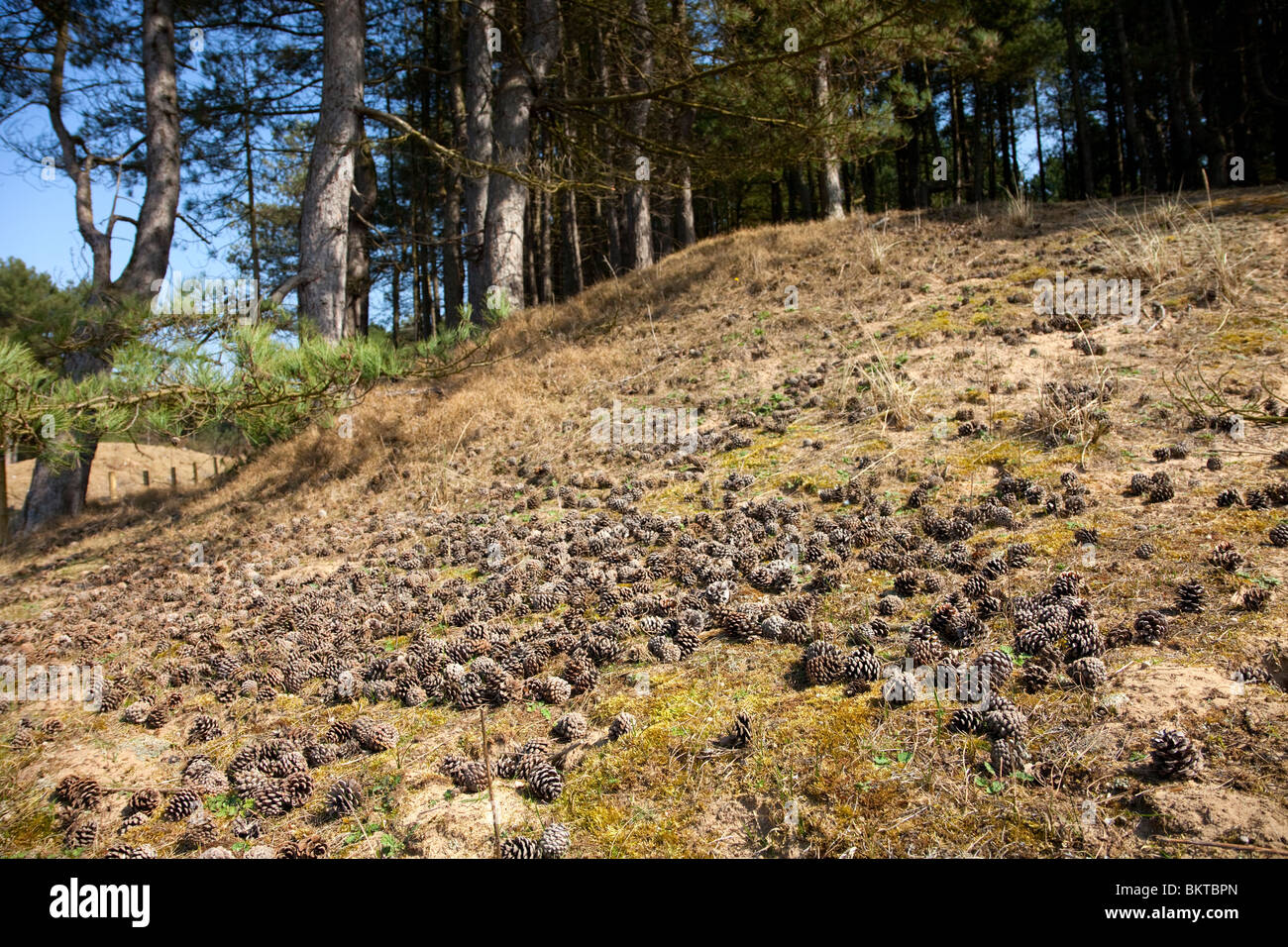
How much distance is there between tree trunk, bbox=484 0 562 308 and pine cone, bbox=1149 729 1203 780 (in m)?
10.2

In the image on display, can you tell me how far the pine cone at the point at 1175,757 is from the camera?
5.63ft

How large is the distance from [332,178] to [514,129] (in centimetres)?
282

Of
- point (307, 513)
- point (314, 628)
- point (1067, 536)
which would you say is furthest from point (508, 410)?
point (1067, 536)

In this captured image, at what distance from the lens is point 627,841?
74.4 inches

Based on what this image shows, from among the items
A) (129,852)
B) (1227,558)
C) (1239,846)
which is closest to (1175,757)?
(1239,846)

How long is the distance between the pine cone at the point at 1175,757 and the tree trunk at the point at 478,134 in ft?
32.4

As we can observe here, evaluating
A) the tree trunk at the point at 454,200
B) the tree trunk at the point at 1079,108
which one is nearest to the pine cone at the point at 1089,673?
the tree trunk at the point at 454,200

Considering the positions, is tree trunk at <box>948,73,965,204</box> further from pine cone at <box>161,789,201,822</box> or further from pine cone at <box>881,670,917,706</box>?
pine cone at <box>161,789,201,822</box>

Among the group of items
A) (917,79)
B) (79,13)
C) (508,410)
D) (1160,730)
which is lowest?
(1160,730)

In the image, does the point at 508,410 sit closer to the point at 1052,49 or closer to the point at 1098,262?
the point at 1098,262

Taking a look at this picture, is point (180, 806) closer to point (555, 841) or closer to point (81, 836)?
point (81, 836)

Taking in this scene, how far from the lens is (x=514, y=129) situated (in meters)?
10.3

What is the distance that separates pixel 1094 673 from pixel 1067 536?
1.18 meters

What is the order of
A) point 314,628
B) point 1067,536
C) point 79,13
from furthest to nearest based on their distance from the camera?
point 79,13
point 314,628
point 1067,536
